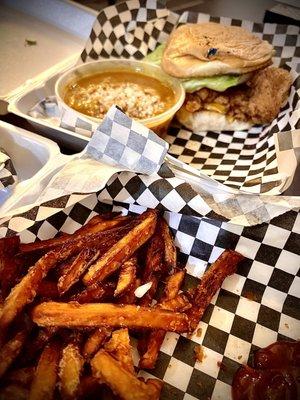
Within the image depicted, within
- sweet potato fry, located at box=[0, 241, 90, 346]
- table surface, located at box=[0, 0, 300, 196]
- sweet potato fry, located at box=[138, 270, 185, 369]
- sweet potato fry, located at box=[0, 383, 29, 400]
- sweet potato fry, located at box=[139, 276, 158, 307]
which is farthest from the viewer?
table surface, located at box=[0, 0, 300, 196]

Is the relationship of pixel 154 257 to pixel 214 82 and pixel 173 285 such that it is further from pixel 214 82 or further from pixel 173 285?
pixel 214 82

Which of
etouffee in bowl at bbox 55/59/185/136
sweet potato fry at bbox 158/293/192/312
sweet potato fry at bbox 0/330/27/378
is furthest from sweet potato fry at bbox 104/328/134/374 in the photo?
etouffee in bowl at bbox 55/59/185/136

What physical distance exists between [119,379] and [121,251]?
1.70 feet

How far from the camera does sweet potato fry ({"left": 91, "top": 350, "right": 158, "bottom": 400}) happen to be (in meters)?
1.24

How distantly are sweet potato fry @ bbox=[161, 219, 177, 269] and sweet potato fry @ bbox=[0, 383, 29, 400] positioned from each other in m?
0.82

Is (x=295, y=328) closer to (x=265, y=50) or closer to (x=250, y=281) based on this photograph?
(x=250, y=281)

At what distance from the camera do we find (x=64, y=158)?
209 cm

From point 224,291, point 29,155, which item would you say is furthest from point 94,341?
point 29,155

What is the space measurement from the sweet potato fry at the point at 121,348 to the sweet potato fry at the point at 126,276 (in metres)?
0.16

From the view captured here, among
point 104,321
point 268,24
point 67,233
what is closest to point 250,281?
point 104,321

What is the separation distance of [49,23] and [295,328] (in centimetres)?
351

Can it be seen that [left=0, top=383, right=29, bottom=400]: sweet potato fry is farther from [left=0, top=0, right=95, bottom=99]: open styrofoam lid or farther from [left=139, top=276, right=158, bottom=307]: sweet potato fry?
[left=0, top=0, right=95, bottom=99]: open styrofoam lid

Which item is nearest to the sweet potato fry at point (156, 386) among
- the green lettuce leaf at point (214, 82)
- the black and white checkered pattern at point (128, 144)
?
the black and white checkered pattern at point (128, 144)

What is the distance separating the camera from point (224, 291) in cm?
182
